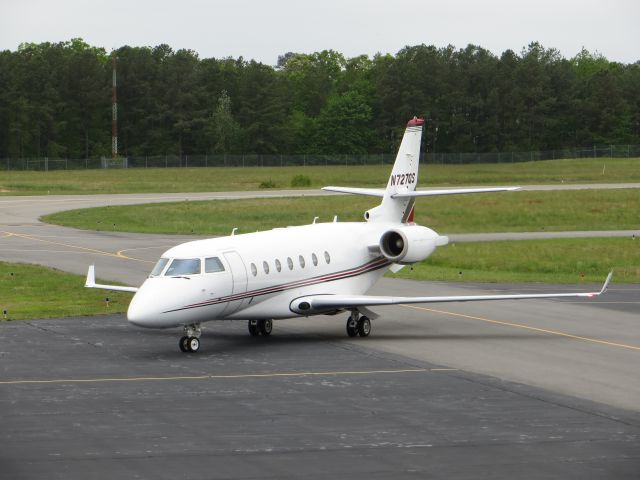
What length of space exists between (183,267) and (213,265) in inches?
31.8

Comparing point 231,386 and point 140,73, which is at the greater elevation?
point 140,73

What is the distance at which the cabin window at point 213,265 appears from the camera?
29.8 meters

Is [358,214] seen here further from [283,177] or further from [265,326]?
[283,177]

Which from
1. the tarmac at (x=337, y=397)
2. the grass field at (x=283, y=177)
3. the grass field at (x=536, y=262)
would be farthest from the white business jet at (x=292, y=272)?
the grass field at (x=283, y=177)

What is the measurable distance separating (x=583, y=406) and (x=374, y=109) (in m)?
145

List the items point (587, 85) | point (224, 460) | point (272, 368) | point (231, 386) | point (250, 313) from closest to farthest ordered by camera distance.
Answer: point (224, 460), point (231, 386), point (272, 368), point (250, 313), point (587, 85)

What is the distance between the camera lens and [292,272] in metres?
32.1

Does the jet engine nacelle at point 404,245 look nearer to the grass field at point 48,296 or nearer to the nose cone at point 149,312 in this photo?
the nose cone at point 149,312

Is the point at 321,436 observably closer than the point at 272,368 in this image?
Yes

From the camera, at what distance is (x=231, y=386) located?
1019 inches

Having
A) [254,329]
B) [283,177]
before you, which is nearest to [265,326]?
[254,329]

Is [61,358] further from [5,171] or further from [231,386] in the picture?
[5,171]

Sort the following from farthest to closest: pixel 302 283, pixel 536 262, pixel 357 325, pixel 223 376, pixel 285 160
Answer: pixel 285 160 → pixel 536 262 → pixel 357 325 → pixel 302 283 → pixel 223 376

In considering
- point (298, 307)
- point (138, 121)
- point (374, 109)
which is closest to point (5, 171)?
point (138, 121)
